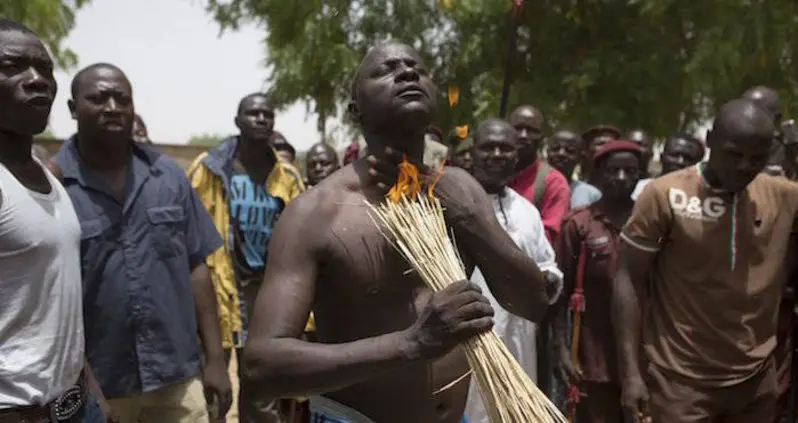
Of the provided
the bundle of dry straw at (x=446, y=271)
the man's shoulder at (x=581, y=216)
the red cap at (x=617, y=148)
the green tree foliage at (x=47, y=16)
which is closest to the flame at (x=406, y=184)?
the bundle of dry straw at (x=446, y=271)

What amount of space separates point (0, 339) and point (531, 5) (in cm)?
1052

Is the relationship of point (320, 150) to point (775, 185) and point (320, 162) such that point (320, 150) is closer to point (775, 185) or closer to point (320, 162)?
point (320, 162)

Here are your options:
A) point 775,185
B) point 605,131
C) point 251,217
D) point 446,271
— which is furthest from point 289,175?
point 446,271

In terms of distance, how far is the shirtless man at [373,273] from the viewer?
2.23m

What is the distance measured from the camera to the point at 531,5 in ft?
40.3

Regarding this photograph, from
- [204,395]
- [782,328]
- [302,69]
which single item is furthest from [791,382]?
[302,69]

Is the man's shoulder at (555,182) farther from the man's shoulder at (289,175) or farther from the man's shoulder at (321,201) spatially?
the man's shoulder at (321,201)

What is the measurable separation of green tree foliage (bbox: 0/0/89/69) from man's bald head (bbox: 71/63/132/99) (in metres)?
5.96

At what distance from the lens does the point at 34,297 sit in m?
2.65

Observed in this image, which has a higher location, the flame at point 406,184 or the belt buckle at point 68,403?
the flame at point 406,184

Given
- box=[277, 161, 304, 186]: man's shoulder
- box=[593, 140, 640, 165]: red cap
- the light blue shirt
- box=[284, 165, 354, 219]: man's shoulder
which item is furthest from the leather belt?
box=[593, 140, 640, 165]: red cap

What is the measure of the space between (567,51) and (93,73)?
9.72 metres

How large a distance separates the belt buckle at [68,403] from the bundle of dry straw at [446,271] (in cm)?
109

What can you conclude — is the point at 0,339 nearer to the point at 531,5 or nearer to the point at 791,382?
the point at 791,382
